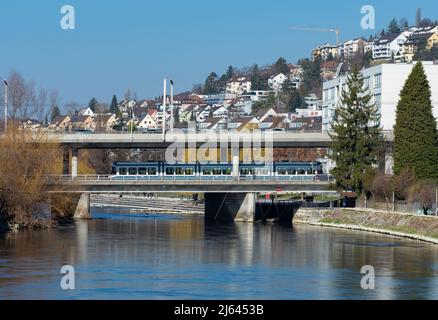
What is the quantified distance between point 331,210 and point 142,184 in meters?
16.6

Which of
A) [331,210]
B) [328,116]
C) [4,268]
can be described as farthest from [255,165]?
[4,268]

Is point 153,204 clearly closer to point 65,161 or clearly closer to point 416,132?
point 65,161

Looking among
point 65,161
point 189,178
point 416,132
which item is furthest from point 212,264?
point 65,161

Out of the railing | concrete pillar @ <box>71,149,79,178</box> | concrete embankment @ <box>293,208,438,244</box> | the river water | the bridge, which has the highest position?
concrete pillar @ <box>71,149,79,178</box>

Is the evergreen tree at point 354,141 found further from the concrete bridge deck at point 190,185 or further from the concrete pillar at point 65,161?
the concrete pillar at point 65,161

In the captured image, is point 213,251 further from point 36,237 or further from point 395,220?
point 395,220

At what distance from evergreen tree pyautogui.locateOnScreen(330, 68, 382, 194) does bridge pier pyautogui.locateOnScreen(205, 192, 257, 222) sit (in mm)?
8689

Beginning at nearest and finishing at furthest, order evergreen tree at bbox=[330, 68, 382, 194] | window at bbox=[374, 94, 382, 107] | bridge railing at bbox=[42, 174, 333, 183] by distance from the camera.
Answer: evergreen tree at bbox=[330, 68, 382, 194] → bridge railing at bbox=[42, 174, 333, 183] → window at bbox=[374, 94, 382, 107]

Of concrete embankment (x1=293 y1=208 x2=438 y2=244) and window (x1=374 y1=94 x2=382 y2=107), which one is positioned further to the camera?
window (x1=374 y1=94 x2=382 y2=107)

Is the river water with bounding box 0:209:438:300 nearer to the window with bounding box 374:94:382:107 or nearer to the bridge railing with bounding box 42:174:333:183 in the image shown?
the bridge railing with bounding box 42:174:333:183

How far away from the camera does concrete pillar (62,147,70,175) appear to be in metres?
111

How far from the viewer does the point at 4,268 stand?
55.7 meters

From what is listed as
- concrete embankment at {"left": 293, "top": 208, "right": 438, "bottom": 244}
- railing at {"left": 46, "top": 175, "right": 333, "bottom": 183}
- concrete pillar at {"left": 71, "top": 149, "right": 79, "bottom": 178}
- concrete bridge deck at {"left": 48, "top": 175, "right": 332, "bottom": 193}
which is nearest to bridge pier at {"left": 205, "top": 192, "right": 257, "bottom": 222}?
railing at {"left": 46, "top": 175, "right": 333, "bottom": 183}

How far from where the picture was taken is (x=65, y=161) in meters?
114
